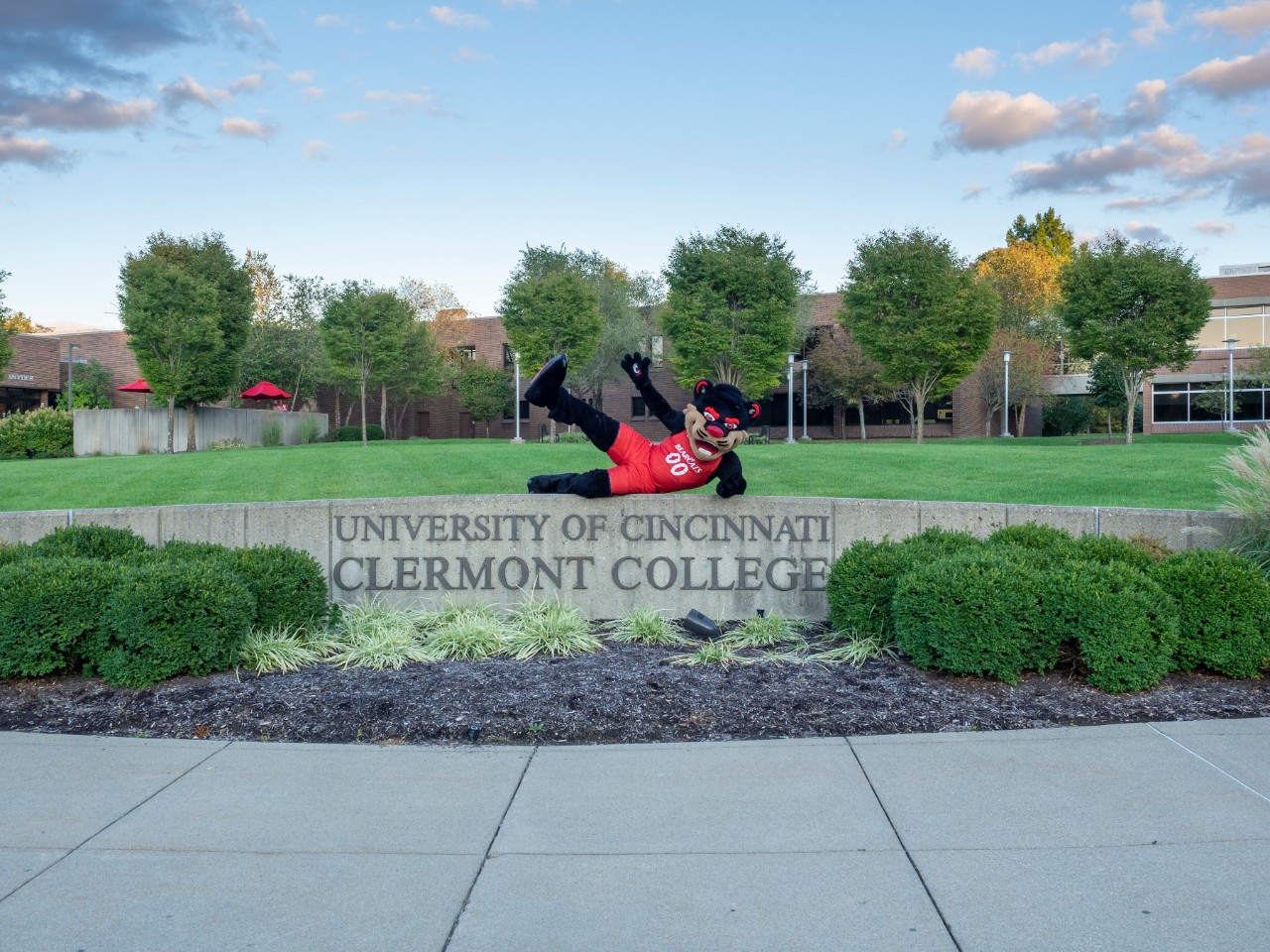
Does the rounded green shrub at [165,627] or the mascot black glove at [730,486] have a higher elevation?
the mascot black glove at [730,486]

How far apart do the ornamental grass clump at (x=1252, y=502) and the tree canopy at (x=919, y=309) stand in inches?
1098

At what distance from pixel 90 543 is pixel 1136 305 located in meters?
31.5

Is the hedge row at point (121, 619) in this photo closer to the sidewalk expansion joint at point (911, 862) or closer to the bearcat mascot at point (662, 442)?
the bearcat mascot at point (662, 442)

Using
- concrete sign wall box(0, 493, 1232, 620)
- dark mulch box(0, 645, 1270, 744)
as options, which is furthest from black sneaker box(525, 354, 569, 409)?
dark mulch box(0, 645, 1270, 744)

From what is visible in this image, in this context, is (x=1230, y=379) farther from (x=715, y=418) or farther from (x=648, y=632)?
(x=648, y=632)

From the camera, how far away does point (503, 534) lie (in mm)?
8219

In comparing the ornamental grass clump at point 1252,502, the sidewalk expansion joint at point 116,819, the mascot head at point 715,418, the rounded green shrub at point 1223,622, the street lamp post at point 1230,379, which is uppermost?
the street lamp post at point 1230,379

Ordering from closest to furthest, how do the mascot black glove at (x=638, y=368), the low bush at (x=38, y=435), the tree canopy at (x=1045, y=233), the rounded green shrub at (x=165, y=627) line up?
the rounded green shrub at (x=165, y=627) < the mascot black glove at (x=638, y=368) < the low bush at (x=38, y=435) < the tree canopy at (x=1045, y=233)

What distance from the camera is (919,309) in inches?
1423

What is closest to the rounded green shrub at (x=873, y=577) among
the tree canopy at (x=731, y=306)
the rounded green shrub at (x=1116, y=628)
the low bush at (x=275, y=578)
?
the rounded green shrub at (x=1116, y=628)

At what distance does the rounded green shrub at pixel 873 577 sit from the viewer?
21.8 feet

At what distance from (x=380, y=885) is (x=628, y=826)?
985 millimetres

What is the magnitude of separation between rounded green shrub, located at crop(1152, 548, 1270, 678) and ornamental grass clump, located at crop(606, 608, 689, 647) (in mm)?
3255

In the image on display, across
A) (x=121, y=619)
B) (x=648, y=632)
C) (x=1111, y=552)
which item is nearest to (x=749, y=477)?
(x=648, y=632)
